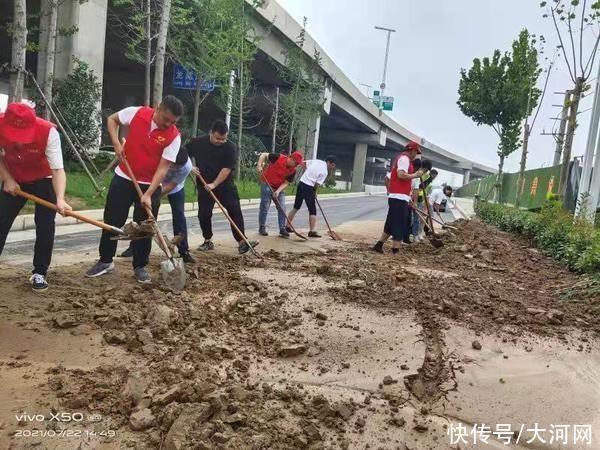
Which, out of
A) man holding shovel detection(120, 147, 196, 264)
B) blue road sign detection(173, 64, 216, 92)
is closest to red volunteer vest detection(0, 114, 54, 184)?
man holding shovel detection(120, 147, 196, 264)

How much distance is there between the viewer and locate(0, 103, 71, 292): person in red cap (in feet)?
11.8

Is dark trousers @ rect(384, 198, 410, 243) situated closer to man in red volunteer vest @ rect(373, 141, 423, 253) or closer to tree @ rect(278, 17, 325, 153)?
man in red volunteer vest @ rect(373, 141, 423, 253)

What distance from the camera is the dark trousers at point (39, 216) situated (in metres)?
3.87

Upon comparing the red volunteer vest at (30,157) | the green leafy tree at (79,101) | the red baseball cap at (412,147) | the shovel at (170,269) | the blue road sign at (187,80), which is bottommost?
the shovel at (170,269)

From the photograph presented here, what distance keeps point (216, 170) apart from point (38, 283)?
2.57m

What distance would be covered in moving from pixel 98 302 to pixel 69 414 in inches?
56.3

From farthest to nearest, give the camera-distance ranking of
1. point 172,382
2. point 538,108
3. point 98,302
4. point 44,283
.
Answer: point 538,108
point 44,283
point 98,302
point 172,382

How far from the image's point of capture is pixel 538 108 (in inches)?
795

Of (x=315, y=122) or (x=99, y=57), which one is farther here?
(x=315, y=122)

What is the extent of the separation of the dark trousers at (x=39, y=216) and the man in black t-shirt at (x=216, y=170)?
210 centimetres

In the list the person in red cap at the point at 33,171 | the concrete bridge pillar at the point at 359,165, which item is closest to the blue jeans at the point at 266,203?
the person in red cap at the point at 33,171

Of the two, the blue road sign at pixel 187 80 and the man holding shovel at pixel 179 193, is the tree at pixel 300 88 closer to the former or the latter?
the blue road sign at pixel 187 80

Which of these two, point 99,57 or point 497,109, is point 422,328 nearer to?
point 99,57

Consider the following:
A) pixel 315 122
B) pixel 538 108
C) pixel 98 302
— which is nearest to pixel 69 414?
pixel 98 302
